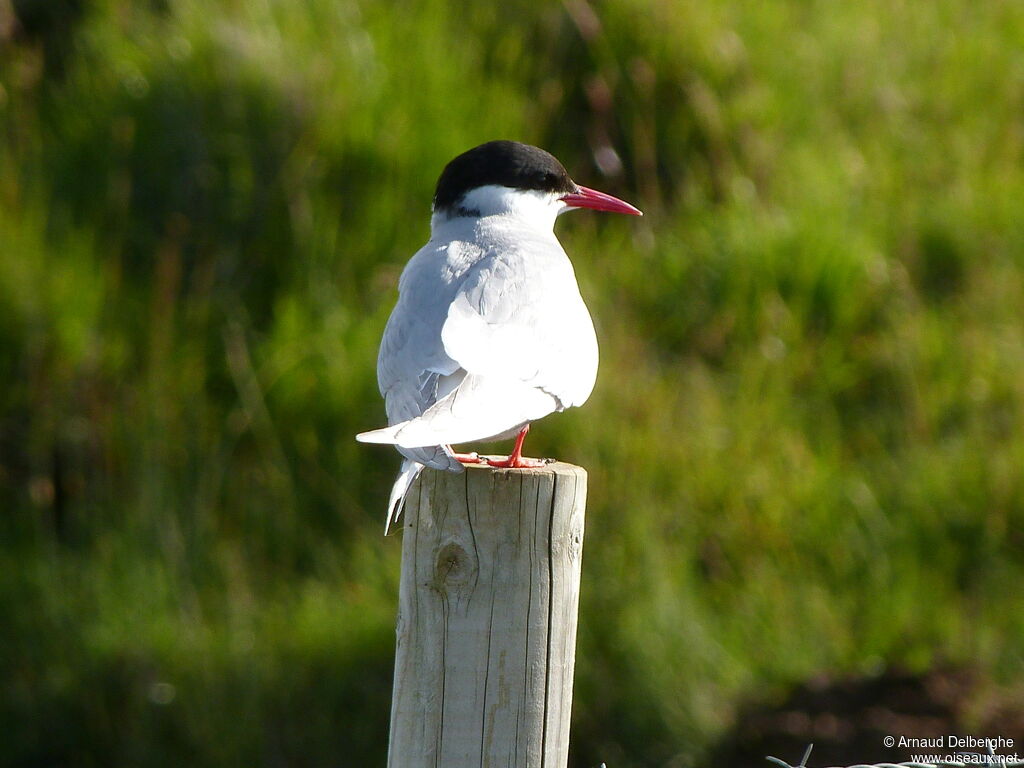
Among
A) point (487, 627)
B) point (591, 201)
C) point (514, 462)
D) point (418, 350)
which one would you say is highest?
point (591, 201)

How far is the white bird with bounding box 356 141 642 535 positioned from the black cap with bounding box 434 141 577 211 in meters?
0.15

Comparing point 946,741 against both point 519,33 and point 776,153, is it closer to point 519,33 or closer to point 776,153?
point 776,153

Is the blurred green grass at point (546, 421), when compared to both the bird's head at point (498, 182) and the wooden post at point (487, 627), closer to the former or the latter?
the bird's head at point (498, 182)

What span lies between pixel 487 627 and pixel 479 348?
2.18 feet

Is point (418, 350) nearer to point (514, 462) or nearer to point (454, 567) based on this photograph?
point (514, 462)

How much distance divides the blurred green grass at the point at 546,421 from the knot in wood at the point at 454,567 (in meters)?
2.47

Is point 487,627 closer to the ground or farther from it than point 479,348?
closer to the ground

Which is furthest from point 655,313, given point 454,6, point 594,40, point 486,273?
point 486,273

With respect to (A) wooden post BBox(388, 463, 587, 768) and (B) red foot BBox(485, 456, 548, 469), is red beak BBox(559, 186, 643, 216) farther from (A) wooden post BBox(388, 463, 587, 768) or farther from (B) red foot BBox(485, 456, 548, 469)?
(A) wooden post BBox(388, 463, 587, 768)

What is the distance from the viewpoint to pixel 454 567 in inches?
81.7

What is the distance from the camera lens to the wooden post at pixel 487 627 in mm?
2047

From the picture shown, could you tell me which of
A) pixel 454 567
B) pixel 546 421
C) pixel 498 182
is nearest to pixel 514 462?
pixel 454 567

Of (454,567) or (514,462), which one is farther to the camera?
(514,462)

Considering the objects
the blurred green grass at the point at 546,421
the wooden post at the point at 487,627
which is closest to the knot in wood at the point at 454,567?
the wooden post at the point at 487,627
